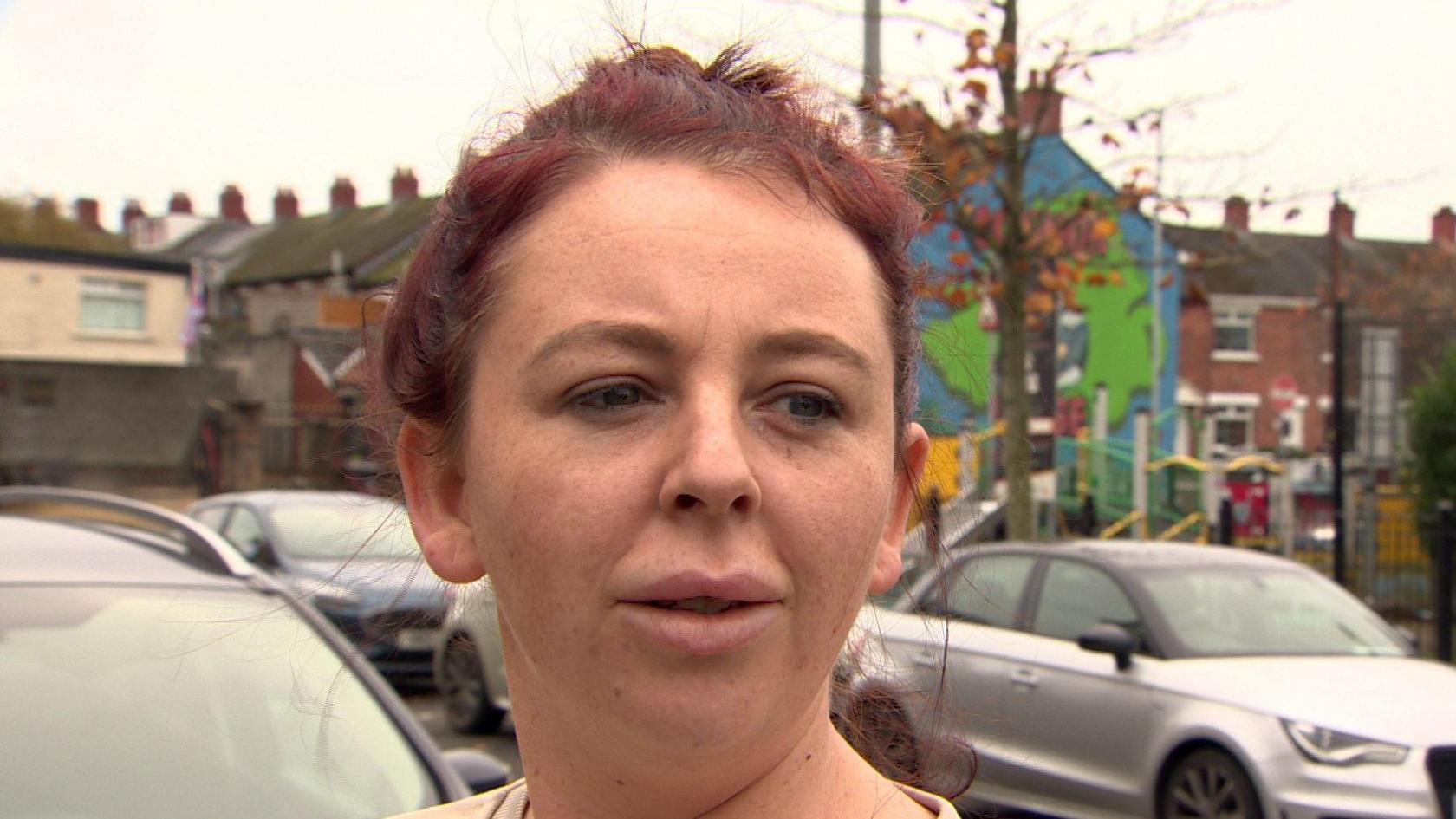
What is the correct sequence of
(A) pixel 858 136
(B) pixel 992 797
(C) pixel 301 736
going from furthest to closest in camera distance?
1. (B) pixel 992 797
2. (C) pixel 301 736
3. (A) pixel 858 136

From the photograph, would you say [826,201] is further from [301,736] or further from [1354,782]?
[1354,782]

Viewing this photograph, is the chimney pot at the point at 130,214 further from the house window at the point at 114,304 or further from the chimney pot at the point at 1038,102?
the chimney pot at the point at 1038,102

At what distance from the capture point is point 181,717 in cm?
309

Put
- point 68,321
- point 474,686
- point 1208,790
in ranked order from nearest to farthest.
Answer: point 1208,790
point 474,686
point 68,321

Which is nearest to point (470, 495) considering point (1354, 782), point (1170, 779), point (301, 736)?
point (301, 736)

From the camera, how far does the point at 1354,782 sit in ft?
19.9

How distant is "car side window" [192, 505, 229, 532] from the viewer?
12.9 metres

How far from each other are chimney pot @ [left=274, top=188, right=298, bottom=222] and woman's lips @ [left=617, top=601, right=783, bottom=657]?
61.5 m

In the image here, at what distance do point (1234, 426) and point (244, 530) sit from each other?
3356cm

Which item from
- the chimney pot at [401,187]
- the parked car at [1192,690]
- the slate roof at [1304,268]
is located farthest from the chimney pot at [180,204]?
the parked car at [1192,690]

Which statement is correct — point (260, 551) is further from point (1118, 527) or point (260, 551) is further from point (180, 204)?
point (180, 204)

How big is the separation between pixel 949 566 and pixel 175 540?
2.67 metres

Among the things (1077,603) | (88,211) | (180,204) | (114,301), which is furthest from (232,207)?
(1077,603)

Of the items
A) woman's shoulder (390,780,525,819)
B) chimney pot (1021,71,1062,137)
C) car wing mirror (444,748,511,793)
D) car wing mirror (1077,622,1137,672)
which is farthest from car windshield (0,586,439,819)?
chimney pot (1021,71,1062,137)
